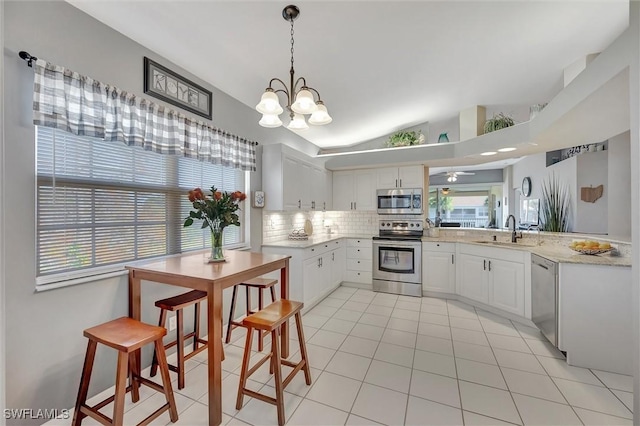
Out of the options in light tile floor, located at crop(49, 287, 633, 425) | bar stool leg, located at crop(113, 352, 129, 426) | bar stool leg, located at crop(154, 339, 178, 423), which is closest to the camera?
bar stool leg, located at crop(113, 352, 129, 426)

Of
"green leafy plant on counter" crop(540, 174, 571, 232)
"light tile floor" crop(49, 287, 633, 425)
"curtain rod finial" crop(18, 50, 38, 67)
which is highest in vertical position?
"curtain rod finial" crop(18, 50, 38, 67)

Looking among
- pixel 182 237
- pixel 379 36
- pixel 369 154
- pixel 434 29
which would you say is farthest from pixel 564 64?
pixel 182 237

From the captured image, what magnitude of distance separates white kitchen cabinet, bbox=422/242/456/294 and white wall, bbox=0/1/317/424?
3.87 m

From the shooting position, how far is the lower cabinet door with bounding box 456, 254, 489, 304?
3.55 meters

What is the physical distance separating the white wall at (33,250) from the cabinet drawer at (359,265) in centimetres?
336

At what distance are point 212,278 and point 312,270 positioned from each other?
209 centimetres

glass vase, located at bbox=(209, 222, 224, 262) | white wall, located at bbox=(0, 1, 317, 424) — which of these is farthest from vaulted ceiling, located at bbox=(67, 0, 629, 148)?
glass vase, located at bbox=(209, 222, 224, 262)

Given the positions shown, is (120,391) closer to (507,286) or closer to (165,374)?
(165,374)

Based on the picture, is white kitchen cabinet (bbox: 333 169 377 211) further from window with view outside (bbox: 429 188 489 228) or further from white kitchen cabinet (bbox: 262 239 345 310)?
window with view outside (bbox: 429 188 489 228)

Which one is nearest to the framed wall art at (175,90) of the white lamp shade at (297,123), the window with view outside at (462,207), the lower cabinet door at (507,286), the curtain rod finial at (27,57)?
the curtain rod finial at (27,57)

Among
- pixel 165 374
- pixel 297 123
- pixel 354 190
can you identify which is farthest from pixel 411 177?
pixel 165 374

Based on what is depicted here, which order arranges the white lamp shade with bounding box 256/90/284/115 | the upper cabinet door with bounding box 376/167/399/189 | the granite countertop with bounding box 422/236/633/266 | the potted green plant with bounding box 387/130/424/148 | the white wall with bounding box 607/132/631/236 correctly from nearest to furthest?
the white lamp shade with bounding box 256/90/284/115 → the granite countertop with bounding box 422/236/633/266 → the white wall with bounding box 607/132/631/236 → the potted green plant with bounding box 387/130/424/148 → the upper cabinet door with bounding box 376/167/399/189

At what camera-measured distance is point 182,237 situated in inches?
104

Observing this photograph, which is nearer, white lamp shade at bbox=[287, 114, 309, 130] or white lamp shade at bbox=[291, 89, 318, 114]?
white lamp shade at bbox=[291, 89, 318, 114]
